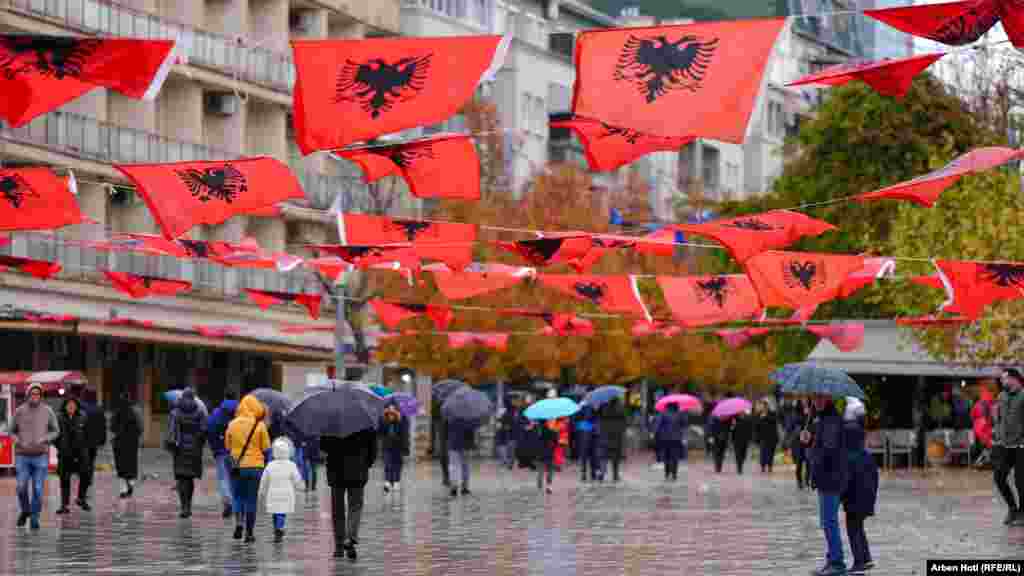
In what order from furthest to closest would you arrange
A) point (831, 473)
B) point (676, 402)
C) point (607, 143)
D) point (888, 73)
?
1. point (676, 402)
2. point (607, 143)
3. point (831, 473)
4. point (888, 73)

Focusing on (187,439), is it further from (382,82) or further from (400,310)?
(400,310)

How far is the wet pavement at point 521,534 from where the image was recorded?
19.8 meters

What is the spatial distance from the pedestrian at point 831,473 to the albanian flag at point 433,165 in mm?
4177

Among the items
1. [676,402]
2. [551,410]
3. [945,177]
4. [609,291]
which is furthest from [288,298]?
[945,177]

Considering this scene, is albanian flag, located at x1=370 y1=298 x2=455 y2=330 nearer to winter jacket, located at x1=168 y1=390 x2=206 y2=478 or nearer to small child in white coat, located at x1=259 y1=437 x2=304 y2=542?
winter jacket, located at x1=168 y1=390 x2=206 y2=478

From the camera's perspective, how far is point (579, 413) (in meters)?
45.6

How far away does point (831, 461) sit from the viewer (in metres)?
18.2

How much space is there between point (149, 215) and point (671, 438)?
16.8 m

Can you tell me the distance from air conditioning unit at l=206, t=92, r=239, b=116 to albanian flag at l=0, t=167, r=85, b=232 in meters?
36.1

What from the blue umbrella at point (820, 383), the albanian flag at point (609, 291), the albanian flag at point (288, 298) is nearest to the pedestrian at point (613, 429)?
the albanian flag at point (609, 291)

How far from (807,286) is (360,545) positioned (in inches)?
346

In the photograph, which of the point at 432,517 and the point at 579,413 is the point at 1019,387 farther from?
the point at 579,413

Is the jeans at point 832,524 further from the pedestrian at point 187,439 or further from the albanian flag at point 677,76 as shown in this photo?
the pedestrian at point 187,439

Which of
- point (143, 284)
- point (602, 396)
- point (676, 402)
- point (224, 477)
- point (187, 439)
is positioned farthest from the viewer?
point (676, 402)
